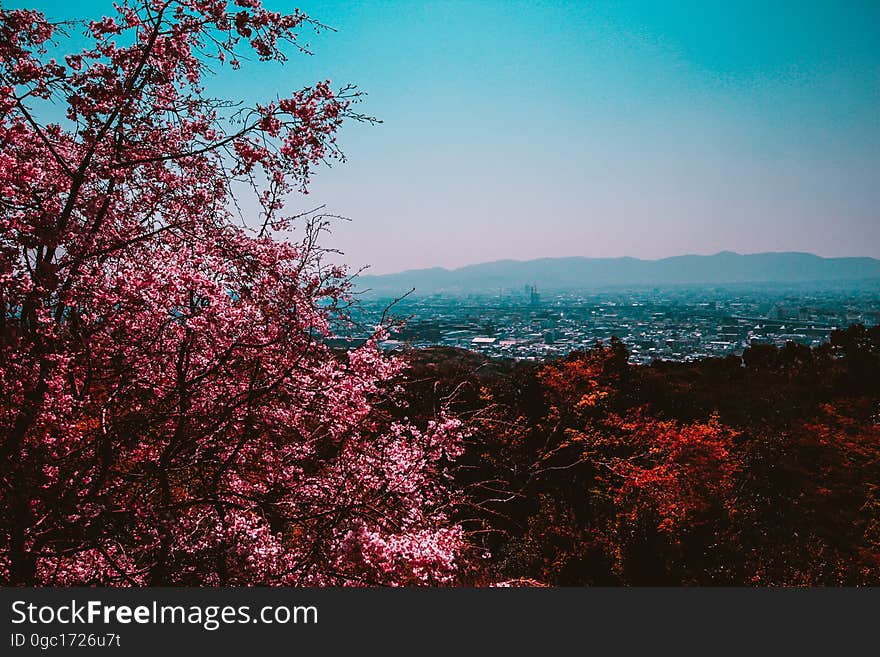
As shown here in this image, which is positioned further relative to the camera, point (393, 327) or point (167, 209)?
point (393, 327)

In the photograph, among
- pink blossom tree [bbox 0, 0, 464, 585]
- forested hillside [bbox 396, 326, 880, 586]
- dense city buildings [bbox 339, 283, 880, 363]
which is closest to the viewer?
pink blossom tree [bbox 0, 0, 464, 585]

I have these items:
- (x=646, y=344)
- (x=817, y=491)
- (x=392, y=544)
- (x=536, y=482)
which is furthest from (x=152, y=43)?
(x=646, y=344)

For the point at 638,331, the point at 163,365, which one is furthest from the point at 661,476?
Answer: the point at 638,331

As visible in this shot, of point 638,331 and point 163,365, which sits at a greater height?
point 163,365

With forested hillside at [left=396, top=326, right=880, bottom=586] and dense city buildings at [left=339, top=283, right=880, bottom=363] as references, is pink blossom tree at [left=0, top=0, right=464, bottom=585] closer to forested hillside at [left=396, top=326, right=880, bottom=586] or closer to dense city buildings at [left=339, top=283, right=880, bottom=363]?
forested hillside at [left=396, top=326, right=880, bottom=586]

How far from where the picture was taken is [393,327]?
242 inches

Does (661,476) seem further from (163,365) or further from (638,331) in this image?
(638,331)

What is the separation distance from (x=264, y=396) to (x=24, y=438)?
6.25ft

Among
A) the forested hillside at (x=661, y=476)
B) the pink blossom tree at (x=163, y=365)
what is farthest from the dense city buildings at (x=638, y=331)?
the pink blossom tree at (x=163, y=365)

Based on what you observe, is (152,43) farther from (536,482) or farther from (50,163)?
(536,482)

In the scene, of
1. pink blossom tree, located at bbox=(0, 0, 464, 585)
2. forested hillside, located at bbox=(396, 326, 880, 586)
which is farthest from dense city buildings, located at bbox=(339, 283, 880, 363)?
pink blossom tree, located at bbox=(0, 0, 464, 585)

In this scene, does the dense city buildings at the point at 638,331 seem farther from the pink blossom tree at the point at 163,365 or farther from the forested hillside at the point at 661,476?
the pink blossom tree at the point at 163,365

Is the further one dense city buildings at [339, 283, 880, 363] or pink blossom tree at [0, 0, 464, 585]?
dense city buildings at [339, 283, 880, 363]

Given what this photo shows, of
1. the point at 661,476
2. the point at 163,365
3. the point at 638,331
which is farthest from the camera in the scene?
the point at 638,331
